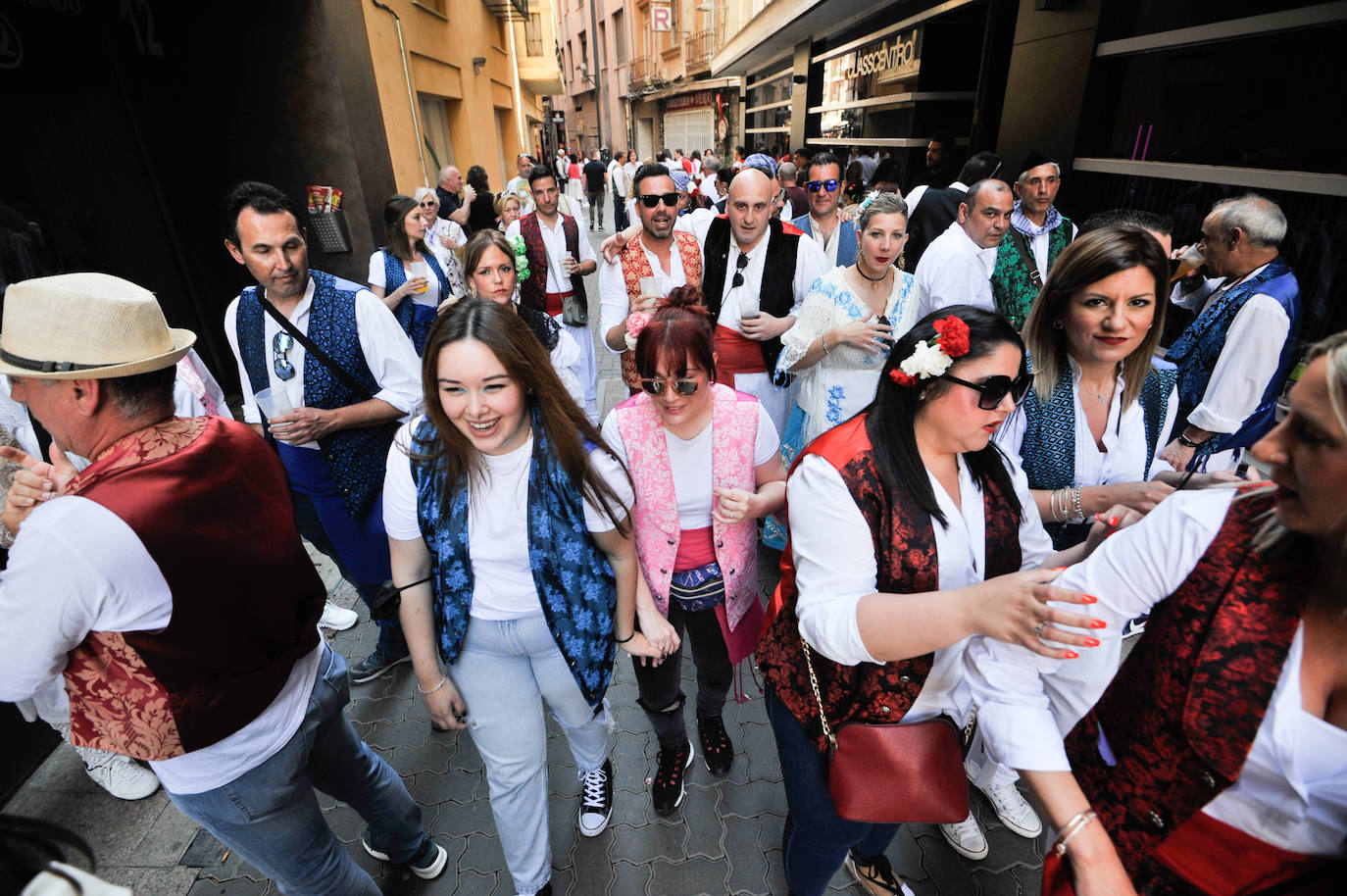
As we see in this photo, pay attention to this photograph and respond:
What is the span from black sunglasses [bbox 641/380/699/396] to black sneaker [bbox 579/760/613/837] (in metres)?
1.58

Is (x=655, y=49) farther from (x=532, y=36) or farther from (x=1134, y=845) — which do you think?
(x=1134, y=845)

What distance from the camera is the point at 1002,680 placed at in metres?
1.36

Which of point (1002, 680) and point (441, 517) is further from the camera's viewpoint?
point (441, 517)

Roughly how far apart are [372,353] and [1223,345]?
4.22 metres

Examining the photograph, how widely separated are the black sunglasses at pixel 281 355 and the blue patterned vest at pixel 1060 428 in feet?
10.1

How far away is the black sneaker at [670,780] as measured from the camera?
2.53 meters

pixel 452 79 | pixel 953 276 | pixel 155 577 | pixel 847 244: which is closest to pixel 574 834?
pixel 155 577

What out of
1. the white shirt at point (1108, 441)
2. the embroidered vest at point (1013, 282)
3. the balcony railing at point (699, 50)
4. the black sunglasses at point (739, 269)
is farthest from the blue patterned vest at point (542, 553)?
the balcony railing at point (699, 50)

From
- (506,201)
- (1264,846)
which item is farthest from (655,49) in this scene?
(1264,846)

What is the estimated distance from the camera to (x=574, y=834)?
2.47m

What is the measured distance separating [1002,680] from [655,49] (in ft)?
116

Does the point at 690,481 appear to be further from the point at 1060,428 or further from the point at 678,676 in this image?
the point at 1060,428

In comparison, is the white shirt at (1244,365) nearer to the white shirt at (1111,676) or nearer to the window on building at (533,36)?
the white shirt at (1111,676)

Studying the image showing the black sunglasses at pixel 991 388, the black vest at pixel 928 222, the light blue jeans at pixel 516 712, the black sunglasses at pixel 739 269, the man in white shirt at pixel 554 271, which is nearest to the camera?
the black sunglasses at pixel 991 388
